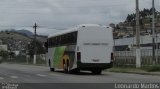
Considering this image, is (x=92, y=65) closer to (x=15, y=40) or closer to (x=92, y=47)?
(x=92, y=47)

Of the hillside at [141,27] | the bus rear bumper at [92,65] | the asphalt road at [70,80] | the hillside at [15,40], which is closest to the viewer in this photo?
the asphalt road at [70,80]

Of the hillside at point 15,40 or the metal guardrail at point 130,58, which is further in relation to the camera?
the hillside at point 15,40

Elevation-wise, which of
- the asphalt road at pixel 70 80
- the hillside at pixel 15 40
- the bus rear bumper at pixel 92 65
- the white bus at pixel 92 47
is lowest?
the asphalt road at pixel 70 80

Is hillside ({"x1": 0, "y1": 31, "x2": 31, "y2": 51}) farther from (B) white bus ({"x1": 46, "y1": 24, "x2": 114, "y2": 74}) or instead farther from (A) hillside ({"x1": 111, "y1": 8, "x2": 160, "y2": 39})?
(B) white bus ({"x1": 46, "y1": 24, "x2": 114, "y2": 74})

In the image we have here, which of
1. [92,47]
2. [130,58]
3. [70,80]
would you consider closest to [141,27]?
[130,58]

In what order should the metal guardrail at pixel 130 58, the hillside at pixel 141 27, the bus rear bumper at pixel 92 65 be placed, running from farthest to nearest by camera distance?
the hillside at pixel 141 27 < the metal guardrail at pixel 130 58 < the bus rear bumper at pixel 92 65

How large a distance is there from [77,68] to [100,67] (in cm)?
165

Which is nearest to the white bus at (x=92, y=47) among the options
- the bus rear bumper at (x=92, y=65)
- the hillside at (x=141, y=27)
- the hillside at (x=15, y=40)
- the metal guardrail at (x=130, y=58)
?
the bus rear bumper at (x=92, y=65)

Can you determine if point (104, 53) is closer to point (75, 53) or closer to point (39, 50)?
point (75, 53)

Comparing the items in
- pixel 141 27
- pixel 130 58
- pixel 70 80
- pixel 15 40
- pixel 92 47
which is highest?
pixel 141 27

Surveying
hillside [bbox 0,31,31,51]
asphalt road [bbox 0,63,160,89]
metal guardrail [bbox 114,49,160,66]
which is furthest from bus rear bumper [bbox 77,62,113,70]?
hillside [bbox 0,31,31,51]

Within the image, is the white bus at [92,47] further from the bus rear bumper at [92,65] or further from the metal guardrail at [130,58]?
the metal guardrail at [130,58]

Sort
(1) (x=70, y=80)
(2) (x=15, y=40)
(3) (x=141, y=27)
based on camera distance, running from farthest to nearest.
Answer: (2) (x=15, y=40) < (3) (x=141, y=27) < (1) (x=70, y=80)

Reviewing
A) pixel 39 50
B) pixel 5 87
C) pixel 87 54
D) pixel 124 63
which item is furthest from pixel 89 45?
pixel 39 50
